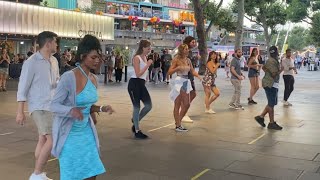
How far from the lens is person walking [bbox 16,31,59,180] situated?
16.3 ft

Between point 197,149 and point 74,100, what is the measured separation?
3.61 meters

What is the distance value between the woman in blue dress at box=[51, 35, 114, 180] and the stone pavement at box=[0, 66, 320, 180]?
1752 mm

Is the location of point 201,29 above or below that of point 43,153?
above

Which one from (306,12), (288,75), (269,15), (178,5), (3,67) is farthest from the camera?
(178,5)

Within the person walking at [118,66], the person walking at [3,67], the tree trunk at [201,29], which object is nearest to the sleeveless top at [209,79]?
the person walking at [3,67]

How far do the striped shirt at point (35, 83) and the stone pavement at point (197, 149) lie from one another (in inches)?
37.1

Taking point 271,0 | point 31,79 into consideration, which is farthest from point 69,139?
point 271,0

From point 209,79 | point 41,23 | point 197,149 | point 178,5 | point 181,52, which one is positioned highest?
point 178,5

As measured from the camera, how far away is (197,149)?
6930 millimetres

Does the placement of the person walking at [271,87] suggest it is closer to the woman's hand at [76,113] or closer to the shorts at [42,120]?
the shorts at [42,120]

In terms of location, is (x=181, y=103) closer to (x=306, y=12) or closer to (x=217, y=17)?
(x=217, y=17)

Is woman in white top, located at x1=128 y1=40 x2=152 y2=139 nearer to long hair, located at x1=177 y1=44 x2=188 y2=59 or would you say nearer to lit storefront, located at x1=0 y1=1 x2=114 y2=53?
long hair, located at x1=177 y1=44 x2=188 y2=59

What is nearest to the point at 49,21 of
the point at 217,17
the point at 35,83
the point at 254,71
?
the point at 217,17

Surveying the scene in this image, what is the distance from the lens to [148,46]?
785cm
